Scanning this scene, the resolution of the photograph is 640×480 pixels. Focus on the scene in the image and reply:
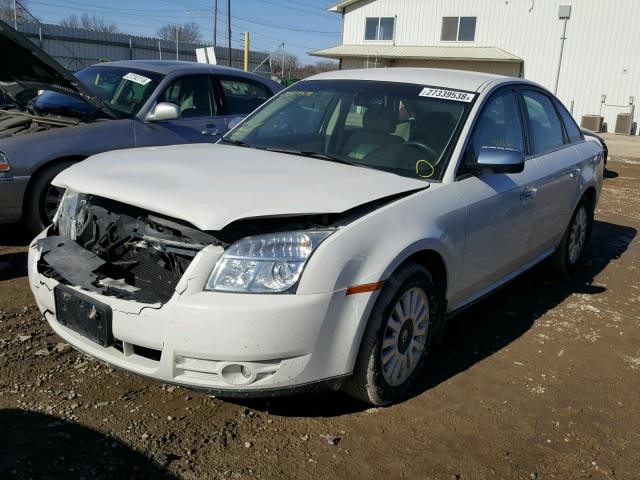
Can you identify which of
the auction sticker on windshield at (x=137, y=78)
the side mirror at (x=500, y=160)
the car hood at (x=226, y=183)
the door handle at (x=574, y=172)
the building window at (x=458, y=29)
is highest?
the building window at (x=458, y=29)

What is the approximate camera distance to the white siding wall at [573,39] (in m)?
27.0

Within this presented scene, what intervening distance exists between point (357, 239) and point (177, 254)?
816mm

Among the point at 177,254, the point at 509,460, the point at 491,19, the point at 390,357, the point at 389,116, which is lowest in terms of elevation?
the point at 509,460

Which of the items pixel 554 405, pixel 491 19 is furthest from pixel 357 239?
pixel 491 19

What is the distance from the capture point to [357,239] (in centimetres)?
279

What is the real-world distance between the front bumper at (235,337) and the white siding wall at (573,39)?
94.1ft

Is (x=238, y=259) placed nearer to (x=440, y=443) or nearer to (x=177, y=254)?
(x=177, y=254)

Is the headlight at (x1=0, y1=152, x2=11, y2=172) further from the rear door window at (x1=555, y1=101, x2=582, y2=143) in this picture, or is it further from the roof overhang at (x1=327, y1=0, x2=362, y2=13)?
the roof overhang at (x1=327, y1=0, x2=362, y2=13)

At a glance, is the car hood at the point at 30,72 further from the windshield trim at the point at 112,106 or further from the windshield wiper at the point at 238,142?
the windshield wiper at the point at 238,142

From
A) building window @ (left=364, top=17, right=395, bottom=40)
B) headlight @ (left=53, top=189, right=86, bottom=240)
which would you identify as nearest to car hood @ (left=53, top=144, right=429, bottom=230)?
headlight @ (left=53, top=189, right=86, bottom=240)

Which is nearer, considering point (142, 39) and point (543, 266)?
point (543, 266)

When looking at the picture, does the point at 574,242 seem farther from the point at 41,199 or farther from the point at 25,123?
the point at 25,123

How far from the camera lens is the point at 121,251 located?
306 cm

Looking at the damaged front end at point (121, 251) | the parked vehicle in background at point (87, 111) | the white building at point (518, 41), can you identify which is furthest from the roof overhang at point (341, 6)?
the damaged front end at point (121, 251)
